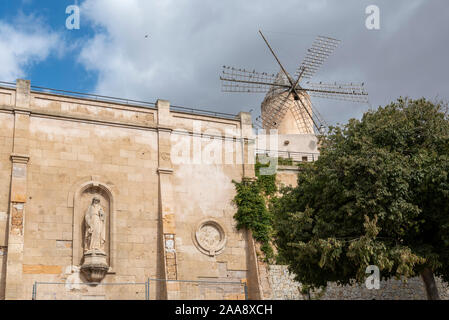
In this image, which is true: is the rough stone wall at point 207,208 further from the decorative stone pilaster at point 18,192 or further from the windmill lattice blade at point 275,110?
the windmill lattice blade at point 275,110

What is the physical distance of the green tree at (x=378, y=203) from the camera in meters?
18.7

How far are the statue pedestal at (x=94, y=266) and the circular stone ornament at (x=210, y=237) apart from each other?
4.69 meters

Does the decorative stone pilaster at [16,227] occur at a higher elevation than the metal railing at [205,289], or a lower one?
higher

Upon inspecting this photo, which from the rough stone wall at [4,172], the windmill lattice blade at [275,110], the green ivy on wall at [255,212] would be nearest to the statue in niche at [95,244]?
the rough stone wall at [4,172]

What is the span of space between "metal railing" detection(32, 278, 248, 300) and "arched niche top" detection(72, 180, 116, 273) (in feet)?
2.96

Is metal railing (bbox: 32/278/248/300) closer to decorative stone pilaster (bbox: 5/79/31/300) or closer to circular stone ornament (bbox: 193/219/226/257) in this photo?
decorative stone pilaster (bbox: 5/79/31/300)

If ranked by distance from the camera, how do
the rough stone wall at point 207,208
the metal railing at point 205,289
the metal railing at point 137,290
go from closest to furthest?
the metal railing at point 137,290 < the metal railing at point 205,289 < the rough stone wall at point 207,208

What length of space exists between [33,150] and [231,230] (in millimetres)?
9722

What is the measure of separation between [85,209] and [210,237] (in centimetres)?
594

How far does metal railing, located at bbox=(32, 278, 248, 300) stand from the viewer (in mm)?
22938

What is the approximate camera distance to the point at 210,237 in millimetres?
A: 27234

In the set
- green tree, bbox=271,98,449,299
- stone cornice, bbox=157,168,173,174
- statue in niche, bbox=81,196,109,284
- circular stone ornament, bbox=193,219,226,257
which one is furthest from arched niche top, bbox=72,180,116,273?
green tree, bbox=271,98,449,299

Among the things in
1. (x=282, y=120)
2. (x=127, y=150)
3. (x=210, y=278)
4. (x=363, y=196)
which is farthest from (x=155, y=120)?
(x=282, y=120)
